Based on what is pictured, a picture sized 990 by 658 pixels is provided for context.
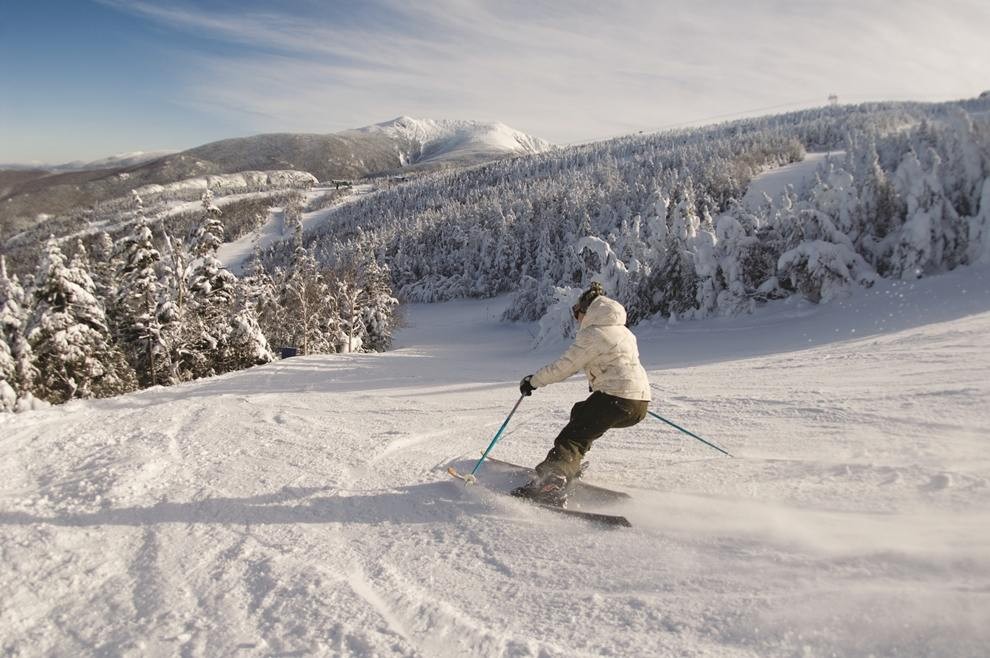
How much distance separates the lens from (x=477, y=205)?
99.1 m

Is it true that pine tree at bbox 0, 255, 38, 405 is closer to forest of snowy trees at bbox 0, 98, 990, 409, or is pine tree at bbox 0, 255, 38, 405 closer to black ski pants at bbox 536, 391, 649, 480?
forest of snowy trees at bbox 0, 98, 990, 409

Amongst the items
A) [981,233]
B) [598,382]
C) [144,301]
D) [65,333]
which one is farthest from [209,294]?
[981,233]

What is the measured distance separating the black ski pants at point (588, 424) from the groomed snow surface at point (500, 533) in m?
0.45

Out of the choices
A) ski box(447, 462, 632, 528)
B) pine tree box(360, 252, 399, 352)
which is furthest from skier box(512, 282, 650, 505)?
pine tree box(360, 252, 399, 352)

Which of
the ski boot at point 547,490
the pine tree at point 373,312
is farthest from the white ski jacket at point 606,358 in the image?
the pine tree at point 373,312

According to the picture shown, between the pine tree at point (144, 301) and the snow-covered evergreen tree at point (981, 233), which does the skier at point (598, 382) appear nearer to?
the snow-covered evergreen tree at point (981, 233)

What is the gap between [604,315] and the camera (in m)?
4.36

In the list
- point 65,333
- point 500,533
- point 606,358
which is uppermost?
point 606,358

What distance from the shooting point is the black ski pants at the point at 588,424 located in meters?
4.30

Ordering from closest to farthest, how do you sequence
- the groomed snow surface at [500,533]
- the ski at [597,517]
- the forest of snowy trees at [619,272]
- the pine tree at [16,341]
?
the groomed snow surface at [500,533], the ski at [597,517], the forest of snowy trees at [619,272], the pine tree at [16,341]

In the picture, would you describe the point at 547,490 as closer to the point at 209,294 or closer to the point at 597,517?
the point at 597,517

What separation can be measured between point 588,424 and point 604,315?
0.87m

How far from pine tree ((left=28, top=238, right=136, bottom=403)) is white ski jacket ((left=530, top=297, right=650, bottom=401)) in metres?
18.9

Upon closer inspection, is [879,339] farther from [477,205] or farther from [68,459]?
[477,205]
